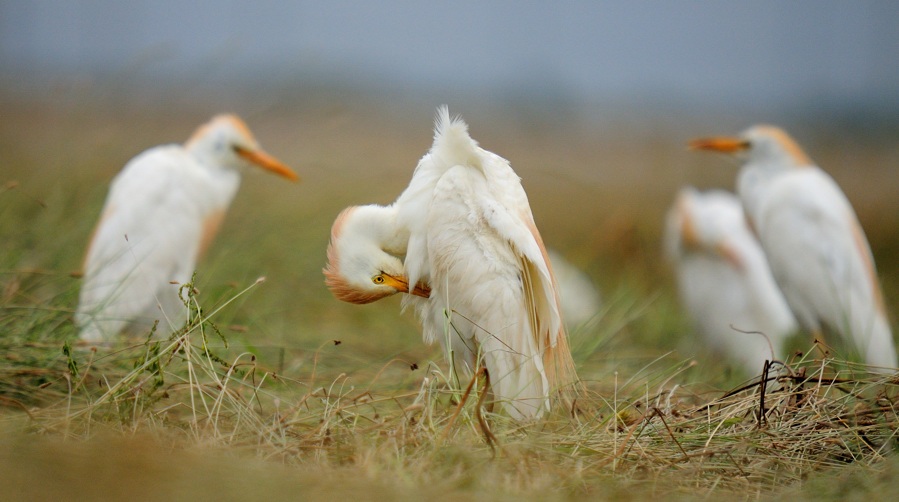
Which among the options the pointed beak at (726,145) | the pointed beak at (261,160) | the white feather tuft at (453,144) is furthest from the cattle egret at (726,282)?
the white feather tuft at (453,144)

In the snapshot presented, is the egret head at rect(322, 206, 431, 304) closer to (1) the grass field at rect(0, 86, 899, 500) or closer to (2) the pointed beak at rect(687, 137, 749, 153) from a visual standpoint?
(1) the grass field at rect(0, 86, 899, 500)

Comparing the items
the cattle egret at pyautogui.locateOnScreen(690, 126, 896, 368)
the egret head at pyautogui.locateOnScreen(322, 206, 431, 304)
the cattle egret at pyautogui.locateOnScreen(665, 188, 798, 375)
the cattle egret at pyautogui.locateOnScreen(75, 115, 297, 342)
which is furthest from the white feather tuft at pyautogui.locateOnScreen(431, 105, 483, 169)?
the cattle egret at pyautogui.locateOnScreen(665, 188, 798, 375)

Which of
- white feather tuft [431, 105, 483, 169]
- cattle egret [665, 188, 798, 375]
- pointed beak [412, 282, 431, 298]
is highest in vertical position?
white feather tuft [431, 105, 483, 169]

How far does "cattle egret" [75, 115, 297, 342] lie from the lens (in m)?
2.95

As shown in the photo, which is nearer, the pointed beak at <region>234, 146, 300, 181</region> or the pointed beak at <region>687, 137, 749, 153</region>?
the pointed beak at <region>234, 146, 300, 181</region>

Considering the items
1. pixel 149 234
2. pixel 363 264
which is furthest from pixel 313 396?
pixel 149 234

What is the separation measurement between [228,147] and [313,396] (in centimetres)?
194

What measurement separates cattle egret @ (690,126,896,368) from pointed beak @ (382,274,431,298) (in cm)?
184

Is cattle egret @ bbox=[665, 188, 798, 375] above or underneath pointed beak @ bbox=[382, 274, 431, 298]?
underneath

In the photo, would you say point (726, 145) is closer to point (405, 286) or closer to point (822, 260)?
point (822, 260)

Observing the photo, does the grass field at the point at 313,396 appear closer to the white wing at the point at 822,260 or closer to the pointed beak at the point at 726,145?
the white wing at the point at 822,260

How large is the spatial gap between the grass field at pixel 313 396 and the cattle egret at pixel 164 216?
0.43 ft

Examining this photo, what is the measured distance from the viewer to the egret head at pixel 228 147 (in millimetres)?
3512

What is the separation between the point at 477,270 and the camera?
2.07m
